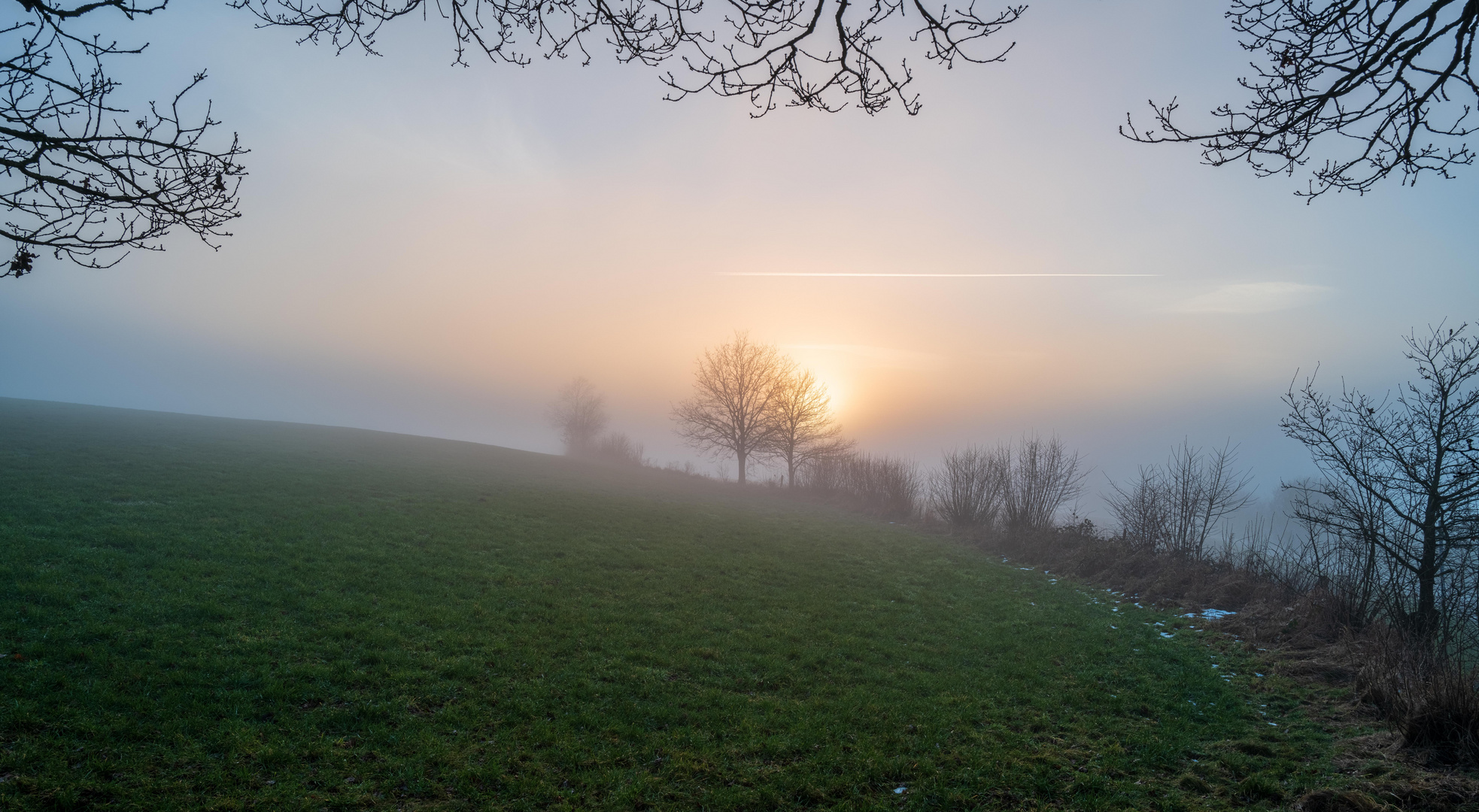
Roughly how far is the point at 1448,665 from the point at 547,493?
2261 centimetres

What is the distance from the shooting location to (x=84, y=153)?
4027mm

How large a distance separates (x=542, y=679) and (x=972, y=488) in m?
20.7

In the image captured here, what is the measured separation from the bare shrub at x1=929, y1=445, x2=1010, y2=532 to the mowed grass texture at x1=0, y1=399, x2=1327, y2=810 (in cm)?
849

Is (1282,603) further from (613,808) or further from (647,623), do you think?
(613,808)

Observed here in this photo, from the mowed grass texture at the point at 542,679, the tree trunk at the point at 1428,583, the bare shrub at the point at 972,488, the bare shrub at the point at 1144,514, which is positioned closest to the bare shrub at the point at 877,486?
the bare shrub at the point at 972,488

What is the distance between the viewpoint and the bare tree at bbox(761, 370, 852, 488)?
3997 cm

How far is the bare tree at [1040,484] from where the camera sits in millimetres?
21641

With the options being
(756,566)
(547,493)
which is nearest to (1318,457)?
(756,566)

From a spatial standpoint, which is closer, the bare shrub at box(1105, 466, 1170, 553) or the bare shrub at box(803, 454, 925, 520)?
the bare shrub at box(1105, 466, 1170, 553)

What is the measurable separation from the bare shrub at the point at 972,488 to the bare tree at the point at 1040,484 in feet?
1.65

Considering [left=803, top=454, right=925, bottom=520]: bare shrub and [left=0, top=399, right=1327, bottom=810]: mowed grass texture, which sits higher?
[left=803, top=454, right=925, bottom=520]: bare shrub

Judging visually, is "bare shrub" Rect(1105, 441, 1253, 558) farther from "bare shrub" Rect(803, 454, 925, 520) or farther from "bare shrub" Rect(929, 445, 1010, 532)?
"bare shrub" Rect(803, 454, 925, 520)

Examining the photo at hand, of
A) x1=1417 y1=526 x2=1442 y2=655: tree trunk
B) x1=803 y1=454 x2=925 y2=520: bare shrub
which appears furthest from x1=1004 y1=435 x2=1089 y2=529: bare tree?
x1=1417 y1=526 x2=1442 y2=655: tree trunk

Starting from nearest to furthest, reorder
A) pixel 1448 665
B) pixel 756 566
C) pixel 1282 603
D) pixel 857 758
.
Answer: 1. pixel 857 758
2. pixel 1448 665
3. pixel 1282 603
4. pixel 756 566
